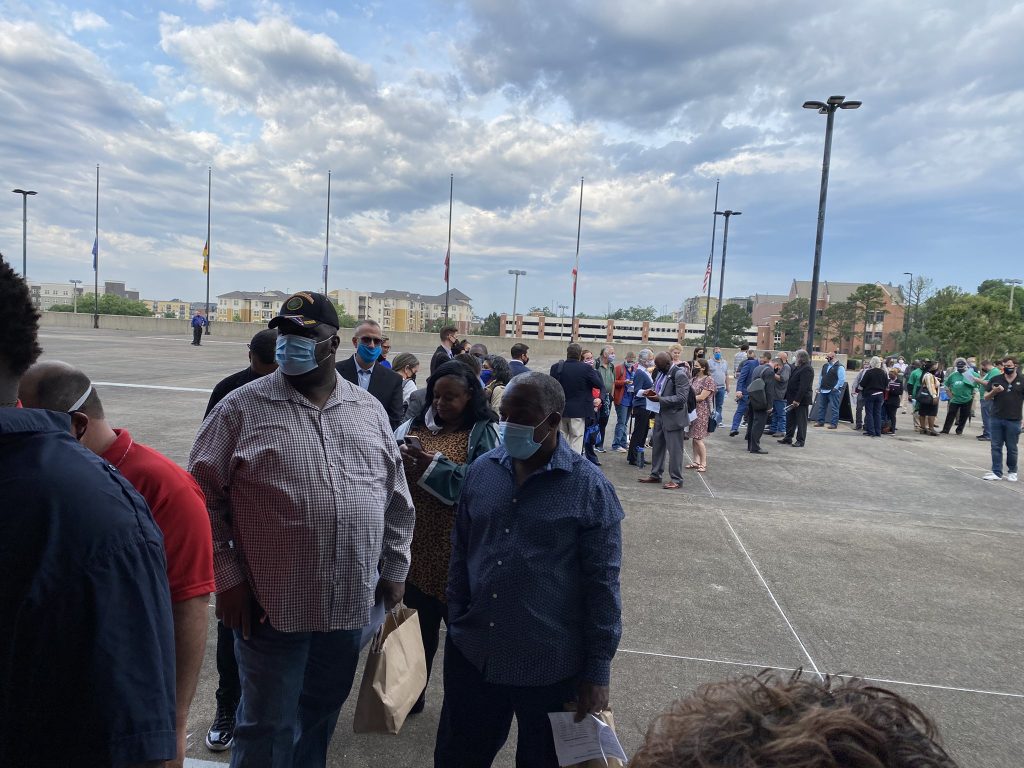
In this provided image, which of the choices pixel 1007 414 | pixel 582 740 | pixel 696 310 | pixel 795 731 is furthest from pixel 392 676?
pixel 696 310

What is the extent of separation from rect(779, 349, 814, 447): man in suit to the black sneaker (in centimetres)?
1151

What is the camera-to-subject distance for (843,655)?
4176mm

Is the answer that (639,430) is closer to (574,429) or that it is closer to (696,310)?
(574,429)

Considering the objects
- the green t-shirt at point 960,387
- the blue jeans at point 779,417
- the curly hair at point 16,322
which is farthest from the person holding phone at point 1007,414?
the curly hair at point 16,322

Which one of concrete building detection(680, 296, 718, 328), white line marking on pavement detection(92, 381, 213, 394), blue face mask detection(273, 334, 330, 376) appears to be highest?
concrete building detection(680, 296, 718, 328)

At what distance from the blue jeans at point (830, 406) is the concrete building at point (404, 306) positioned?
140 meters

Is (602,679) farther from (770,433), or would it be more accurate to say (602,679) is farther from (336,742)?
(770,433)

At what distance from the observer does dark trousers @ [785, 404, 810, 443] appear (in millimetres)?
12422

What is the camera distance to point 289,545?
2.27 metres

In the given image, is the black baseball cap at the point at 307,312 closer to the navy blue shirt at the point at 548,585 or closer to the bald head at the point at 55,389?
the bald head at the point at 55,389

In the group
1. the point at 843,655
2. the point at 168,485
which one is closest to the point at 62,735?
the point at 168,485

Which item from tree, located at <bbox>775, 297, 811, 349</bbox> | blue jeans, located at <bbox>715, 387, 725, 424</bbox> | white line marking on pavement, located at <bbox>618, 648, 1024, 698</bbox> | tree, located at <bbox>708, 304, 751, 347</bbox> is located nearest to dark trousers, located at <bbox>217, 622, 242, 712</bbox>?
white line marking on pavement, located at <bbox>618, 648, 1024, 698</bbox>

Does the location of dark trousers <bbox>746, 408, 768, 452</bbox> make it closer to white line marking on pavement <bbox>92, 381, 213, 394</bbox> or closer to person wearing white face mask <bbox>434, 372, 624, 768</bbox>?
person wearing white face mask <bbox>434, 372, 624, 768</bbox>

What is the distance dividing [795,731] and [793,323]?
9282 cm
